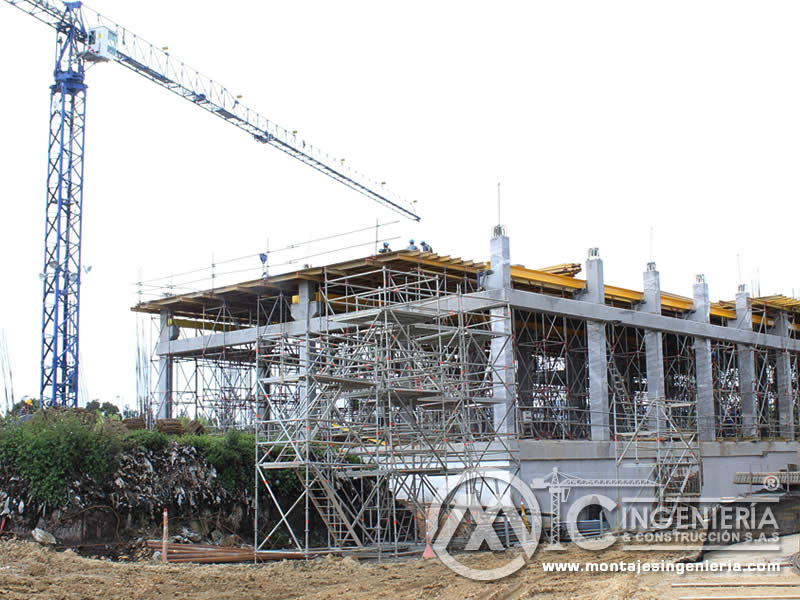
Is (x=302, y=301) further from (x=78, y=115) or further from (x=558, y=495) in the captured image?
(x=78, y=115)

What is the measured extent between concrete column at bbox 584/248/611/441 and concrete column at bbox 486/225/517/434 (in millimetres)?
3863

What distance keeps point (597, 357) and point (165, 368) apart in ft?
57.5

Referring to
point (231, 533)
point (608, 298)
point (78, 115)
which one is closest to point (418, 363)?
point (231, 533)

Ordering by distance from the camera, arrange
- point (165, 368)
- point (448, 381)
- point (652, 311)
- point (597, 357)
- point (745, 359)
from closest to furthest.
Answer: point (448, 381) → point (597, 357) → point (652, 311) → point (165, 368) → point (745, 359)

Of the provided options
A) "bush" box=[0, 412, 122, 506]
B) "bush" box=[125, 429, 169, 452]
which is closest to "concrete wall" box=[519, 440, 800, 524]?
"bush" box=[125, 429, 169, 452]

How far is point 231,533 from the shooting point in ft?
73.4

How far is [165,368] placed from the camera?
3666 centimetres

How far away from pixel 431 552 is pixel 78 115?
28.0m

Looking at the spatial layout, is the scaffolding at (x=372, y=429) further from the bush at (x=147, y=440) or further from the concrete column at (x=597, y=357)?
the concrete column at (x=597, y=357)

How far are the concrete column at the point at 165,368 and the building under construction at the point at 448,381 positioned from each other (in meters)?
0.07

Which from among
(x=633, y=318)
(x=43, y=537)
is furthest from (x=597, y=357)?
(x=43, y=537)

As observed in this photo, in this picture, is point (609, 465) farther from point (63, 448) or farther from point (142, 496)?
point (63, 448)

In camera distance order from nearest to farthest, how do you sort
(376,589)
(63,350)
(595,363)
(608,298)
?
1. (376,589)
2. (595,363)
3. (608,298)
4. (63,350)

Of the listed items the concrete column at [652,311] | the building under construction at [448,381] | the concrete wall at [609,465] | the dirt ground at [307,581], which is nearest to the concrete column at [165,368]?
the building under construction at [448,381]
